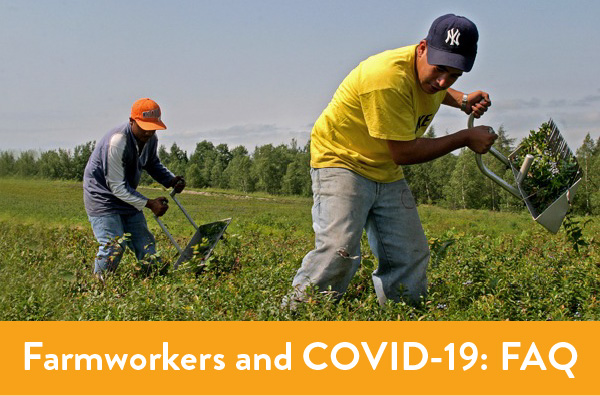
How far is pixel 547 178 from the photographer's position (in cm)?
445

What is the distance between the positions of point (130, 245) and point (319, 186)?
90.8 inches

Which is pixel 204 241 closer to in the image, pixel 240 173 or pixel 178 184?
pixel 178 184

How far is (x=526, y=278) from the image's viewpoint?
5.07 metres

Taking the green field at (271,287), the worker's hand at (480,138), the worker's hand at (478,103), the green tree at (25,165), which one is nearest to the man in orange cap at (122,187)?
the green field at (271,287)

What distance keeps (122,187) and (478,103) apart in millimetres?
2870

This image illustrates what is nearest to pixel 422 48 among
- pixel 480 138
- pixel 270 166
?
pixel 480 138

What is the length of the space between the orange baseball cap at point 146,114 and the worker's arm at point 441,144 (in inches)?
91.0

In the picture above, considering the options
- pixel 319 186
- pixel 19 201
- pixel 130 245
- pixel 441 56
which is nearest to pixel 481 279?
pixel 319 186

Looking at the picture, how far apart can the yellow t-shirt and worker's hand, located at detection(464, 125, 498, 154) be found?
332 millimetres

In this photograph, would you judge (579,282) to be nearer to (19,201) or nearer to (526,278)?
(526,278)

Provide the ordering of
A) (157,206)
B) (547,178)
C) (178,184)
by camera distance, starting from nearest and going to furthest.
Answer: (547,178) → (157,206) → (178,184)

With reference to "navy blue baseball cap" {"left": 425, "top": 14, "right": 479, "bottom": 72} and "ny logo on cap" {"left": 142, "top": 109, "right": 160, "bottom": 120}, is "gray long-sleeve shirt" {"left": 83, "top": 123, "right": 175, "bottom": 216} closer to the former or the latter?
"ny logo on cap" {"left": 142, "top": 109, "right": 160, "bottom": 120}

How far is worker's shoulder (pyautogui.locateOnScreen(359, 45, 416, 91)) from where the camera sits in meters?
3.86

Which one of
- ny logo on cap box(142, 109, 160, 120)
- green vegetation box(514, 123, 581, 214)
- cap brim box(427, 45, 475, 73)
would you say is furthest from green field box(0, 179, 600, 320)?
cap brim box(427, 45, 475, 73)
